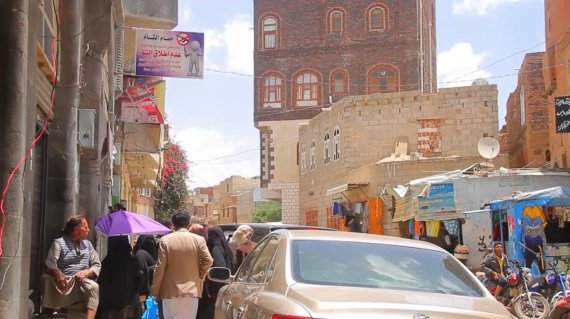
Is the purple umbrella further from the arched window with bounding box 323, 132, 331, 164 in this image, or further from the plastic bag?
the arched window with bounding box 323, 132, 331, 164

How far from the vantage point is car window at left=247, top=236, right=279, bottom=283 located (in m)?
5.09

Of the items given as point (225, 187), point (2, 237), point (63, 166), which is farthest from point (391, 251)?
point (225, 187)

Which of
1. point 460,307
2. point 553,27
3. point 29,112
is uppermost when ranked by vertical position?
point 553,27

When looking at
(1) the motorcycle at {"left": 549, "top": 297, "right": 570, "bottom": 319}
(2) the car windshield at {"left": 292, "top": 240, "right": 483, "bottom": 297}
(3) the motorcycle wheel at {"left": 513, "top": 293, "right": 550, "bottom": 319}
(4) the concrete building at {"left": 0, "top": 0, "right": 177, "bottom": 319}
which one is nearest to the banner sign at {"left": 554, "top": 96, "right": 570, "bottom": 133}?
(3) the motorcycle wheel at {"left": 513, "top": 293, "right": 550, "bottom": 319}

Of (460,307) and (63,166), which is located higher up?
(63,166)

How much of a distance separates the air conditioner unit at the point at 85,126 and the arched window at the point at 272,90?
41523 mm

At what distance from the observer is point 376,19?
177ft

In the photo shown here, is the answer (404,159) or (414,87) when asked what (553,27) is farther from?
(414,87)

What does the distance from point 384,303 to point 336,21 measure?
51995mm

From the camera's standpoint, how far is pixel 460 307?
397 cm

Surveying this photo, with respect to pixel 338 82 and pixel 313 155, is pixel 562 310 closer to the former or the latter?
pixel 313 155

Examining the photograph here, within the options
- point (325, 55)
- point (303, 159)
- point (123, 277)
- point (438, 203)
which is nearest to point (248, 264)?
point (123, 277)

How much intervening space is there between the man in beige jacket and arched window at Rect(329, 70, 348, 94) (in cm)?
4523

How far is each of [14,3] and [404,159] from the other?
24.2 m
